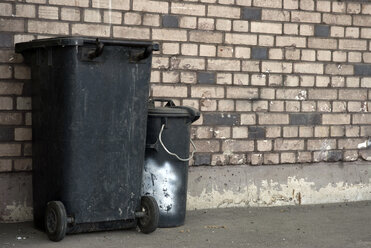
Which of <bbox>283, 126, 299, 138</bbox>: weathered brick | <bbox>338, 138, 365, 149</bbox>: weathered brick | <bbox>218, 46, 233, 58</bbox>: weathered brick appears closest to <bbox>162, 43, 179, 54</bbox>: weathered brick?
<bbox>218, 46, 233, 58</bbox>: weathered brick

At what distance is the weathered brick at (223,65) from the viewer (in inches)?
273

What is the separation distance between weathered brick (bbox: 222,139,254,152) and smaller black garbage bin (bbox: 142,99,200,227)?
0.97 m

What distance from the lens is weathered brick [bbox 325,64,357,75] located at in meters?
7.57

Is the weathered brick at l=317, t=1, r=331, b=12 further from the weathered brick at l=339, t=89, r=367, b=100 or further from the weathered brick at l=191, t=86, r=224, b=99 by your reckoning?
the weathered brick at l=191, t=86, r=224, b=99

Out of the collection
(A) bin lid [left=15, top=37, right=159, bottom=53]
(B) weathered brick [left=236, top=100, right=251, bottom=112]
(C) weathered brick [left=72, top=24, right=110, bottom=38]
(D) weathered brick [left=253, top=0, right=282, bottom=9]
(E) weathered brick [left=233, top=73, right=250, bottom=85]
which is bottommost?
(B) weathered brick [left=236, top=100, right=251, bottom=112]

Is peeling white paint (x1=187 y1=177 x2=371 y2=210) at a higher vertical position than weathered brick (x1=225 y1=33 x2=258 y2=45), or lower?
lower

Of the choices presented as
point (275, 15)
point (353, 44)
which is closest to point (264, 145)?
point (275, 15)

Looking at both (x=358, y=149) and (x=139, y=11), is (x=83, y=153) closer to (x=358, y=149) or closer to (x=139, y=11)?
(x=139, y=11)

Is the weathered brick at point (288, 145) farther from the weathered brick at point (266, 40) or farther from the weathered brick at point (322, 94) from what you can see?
the weathered brick at point (266, 40)

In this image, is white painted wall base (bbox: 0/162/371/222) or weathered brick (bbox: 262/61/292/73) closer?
white painted wall base (bbox: 0/162/371/222)

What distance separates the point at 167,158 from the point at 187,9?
Answer: 5.01ft

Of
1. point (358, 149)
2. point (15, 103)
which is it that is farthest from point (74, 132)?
point (358, 149)

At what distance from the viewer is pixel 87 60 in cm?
540

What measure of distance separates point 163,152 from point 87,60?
1.04 meters
